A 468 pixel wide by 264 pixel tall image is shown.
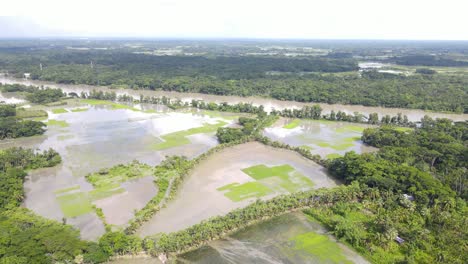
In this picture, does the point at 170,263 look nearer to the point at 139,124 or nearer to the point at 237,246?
the point at 237,246

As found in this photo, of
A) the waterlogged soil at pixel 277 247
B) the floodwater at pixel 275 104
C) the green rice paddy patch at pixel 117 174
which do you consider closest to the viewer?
the waterlogged soil at pixel 277 247

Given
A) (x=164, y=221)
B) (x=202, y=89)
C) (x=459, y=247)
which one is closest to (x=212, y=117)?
(x=202, y=89)

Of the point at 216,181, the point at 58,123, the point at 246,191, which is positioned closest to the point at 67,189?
the point at 216,181

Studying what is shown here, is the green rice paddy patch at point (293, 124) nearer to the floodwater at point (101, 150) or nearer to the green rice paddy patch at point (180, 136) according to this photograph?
the green rice paddy patch at point (180, 136)

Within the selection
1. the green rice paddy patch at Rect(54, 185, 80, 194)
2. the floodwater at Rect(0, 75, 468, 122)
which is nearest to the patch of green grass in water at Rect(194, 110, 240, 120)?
the floodwater at Rect(0, 75, 468, 122)

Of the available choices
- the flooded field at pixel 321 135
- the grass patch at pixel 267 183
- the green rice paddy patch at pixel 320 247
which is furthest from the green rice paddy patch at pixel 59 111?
the green rice paddy patch at pixel 320 247

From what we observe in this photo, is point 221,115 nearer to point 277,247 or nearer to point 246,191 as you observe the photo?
point 246,191
